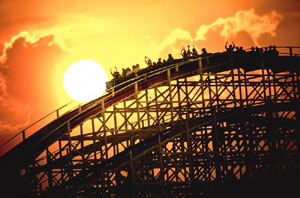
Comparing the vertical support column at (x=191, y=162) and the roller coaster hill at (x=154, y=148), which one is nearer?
the roller coaster hill at (x=154, y=148)

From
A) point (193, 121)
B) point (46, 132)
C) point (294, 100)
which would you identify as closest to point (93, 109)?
point (46, 132)

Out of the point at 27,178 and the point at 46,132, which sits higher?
the point at 46,132

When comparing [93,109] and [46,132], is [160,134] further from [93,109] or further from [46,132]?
[46,132]

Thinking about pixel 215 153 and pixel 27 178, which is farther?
pixel 215 153

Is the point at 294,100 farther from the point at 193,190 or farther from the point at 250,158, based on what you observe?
the point at 193,190

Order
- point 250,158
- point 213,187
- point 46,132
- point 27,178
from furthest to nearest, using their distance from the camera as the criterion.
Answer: point 250,158 → point 213,187 → point 46,132 → point 27,178

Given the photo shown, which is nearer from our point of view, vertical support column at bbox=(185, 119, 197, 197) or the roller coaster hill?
the roller coaster hill

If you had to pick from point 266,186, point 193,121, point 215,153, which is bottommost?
point 266,186

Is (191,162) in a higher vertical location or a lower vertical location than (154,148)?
lower

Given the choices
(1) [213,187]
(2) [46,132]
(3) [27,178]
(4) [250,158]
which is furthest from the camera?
(4) [250,158]

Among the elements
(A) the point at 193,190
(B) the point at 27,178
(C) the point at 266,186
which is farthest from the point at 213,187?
(B) the point at 27,178

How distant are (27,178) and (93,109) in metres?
4.25

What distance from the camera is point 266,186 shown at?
21297 millimetres

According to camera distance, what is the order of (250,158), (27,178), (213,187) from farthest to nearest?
(250,158)
(213,187)
(27,178)
